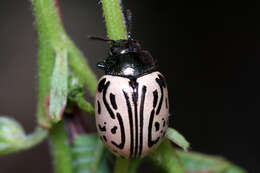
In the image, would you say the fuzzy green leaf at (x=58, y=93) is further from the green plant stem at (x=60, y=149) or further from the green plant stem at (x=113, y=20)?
the green plant stem at (x=113, y=20)

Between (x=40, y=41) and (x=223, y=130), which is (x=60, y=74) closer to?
(x=40, y=41)

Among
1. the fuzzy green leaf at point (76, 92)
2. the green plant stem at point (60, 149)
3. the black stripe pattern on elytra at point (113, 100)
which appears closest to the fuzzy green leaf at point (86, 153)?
the green plant stem at point (60, 149)

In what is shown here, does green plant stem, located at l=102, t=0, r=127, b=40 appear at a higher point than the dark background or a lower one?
higher

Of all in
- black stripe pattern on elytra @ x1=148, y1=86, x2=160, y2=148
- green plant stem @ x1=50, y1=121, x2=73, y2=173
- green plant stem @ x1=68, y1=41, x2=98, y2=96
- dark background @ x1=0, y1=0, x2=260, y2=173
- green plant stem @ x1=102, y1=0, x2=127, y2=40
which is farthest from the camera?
dark background @ x1=0, y1=0, x2=260, y2=173

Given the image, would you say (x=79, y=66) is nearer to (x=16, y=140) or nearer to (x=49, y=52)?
(x=49, y=52)

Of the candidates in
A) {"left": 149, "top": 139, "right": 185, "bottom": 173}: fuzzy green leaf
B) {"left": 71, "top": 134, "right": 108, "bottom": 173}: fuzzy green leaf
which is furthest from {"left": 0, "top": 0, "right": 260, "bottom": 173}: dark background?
{"left": 149, "top": 139, "right": 185, "bottom": 173}: fuzzy green leaf

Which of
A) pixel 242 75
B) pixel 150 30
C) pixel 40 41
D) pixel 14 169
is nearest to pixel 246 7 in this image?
pixel 242 75

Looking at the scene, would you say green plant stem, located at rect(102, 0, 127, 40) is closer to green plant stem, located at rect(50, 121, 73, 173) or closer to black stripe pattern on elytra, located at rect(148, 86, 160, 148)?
black stripe pattern on elytra, located at rect(148, 86, 160, 148)
